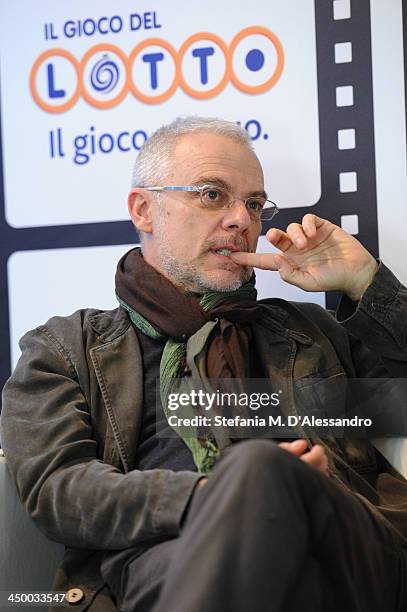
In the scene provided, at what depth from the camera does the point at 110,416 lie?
1841mm

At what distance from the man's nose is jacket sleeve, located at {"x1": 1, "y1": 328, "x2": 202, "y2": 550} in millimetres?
520

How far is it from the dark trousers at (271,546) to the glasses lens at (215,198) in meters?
0.87

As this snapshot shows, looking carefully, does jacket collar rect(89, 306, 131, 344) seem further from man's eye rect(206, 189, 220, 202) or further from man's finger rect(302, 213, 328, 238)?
man's finger rect(302, 213, 328, 238)

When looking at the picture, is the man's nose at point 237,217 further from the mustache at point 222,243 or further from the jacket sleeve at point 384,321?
the jacket sleeve at point 384,321

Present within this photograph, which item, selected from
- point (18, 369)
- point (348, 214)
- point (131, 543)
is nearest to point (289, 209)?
point (348, 214)

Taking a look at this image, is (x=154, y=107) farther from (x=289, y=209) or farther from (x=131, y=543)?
(x=131, y=543)

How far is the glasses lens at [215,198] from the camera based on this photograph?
198cm

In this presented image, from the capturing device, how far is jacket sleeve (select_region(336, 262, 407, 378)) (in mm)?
1875

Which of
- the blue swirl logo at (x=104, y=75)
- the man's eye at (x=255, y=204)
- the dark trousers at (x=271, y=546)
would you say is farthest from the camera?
the blue swirl logo at (x=104, y=75)

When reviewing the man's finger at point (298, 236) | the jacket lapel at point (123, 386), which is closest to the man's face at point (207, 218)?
the man's finger at point (298, 236)

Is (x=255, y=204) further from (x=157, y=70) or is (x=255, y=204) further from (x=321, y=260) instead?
(x=157, y=70)

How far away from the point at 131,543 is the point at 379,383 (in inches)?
31.5

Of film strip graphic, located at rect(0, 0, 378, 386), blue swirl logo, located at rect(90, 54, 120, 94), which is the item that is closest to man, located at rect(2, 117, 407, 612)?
film strip graphic, located at rect(0, 0, 378, 386)

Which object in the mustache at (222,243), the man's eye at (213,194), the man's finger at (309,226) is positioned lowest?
the mustache at (222,243)
